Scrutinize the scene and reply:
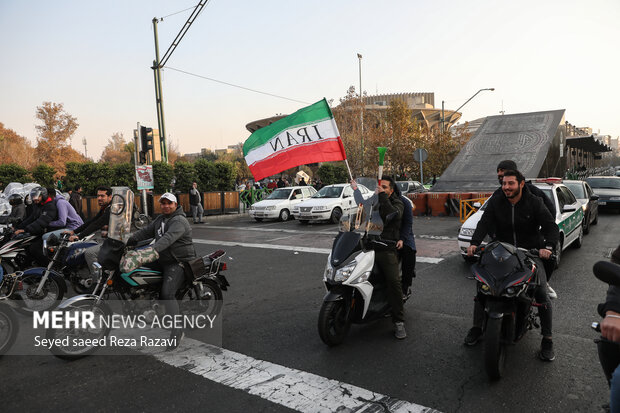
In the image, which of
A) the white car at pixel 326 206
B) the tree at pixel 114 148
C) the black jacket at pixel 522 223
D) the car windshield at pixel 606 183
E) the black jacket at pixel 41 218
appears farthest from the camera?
the tree at pixel 114 148

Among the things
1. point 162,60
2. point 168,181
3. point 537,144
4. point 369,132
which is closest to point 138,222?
point 162,60

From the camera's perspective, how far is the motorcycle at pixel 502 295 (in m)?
3.39

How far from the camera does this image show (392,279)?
4.54 m

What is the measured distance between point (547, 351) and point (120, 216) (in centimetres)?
441

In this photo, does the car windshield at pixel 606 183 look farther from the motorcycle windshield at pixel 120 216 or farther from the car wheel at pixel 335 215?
the motorcycle windshield at pixel 120 216

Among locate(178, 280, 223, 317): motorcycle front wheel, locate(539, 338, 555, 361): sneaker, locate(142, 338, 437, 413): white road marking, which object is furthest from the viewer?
locate(178, 280, 223, 317): motorcycle front wheel

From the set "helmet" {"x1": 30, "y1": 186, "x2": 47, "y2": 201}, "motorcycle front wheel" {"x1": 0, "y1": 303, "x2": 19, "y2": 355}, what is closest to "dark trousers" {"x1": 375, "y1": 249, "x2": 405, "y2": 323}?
"motorcycle front wheel" {"x1": 0, "y1": 303, "x2": 19, "y2": 355}

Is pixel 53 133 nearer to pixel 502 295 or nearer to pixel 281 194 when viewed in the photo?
pixel 281 194

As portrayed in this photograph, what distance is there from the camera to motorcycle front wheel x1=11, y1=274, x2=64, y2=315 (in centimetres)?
554

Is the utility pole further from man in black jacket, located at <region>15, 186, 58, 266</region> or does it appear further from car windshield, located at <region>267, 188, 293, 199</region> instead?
man in black jacket, located at <region>15, 186, 58, 266</region>

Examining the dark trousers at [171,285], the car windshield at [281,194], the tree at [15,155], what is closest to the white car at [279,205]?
the car windshield at [281,194]

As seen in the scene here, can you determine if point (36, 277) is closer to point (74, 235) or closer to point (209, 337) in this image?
point (74, 235)

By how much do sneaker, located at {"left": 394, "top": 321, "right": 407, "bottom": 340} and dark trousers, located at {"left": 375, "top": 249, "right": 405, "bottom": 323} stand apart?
0.14ft

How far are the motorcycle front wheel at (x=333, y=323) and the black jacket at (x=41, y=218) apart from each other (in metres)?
5.24
